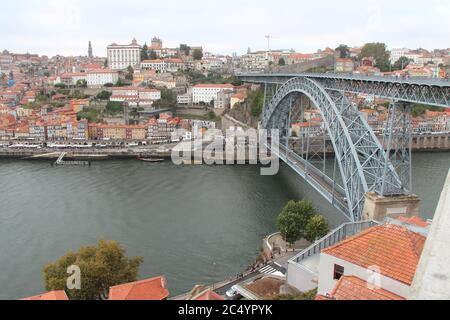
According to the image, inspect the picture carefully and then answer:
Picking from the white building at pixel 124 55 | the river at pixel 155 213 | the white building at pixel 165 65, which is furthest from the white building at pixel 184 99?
the white building at pixel 124 55

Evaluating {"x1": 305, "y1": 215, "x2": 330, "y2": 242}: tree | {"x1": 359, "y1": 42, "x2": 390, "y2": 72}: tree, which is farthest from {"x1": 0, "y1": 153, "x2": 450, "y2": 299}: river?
{"x1": 359, "y1": 42, "x2": 390, "y2": 72}: tree

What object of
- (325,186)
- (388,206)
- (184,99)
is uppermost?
(184,99)

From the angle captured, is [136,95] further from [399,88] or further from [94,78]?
[399,88]

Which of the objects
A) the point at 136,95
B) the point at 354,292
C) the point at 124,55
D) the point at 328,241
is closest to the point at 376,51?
the point at 136,95

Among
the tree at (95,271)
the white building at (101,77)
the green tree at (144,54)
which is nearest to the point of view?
the tree at (95,271)

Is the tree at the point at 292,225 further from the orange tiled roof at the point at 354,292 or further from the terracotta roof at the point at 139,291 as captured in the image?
the orange tiled roof at the point at 354,292

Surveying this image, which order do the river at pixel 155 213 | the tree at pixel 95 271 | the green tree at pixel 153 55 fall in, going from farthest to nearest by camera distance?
the green tree at pixel 153 55
the river at pixel 155 213
the tree at pixel 95 271

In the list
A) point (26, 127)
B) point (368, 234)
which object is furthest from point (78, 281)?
point (26, 127)
